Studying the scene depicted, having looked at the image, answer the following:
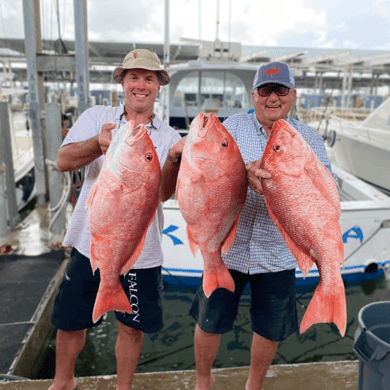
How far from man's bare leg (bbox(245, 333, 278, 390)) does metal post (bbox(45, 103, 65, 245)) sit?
13.1 feet

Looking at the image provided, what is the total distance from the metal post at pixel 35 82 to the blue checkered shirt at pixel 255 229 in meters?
5.35

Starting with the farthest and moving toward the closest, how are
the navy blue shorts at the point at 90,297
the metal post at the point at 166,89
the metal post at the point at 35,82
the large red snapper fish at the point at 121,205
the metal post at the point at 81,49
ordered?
the metal post at the point at 166,89
the metal post at the point at 35,82
the metal post at the point at 81,49
the navy blue shorts at the point at 90,297
the large red snapper fish at the point at 121,205

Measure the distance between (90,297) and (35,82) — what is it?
5396 millimetres

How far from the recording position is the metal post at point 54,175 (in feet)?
18.7

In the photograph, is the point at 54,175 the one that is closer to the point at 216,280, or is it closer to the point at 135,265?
the point at 135,265

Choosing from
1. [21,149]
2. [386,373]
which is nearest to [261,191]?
[386,373]

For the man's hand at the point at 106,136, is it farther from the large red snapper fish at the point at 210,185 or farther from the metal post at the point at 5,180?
the metal post at the point at 5,180

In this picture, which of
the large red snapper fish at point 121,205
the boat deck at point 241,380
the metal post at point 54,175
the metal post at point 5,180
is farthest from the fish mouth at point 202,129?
the metal post at point 5,180

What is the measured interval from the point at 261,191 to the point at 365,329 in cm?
94

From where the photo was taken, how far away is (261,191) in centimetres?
181

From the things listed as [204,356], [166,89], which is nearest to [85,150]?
[204,356]

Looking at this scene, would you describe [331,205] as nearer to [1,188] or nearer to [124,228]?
[124,228]

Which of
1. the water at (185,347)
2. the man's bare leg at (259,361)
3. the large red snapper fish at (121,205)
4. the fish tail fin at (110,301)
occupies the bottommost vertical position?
the water at (185,347)

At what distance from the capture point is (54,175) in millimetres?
5840
